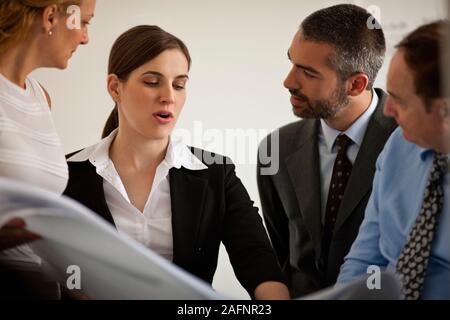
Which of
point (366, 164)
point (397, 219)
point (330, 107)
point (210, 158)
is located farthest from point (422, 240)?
point (210, 158)

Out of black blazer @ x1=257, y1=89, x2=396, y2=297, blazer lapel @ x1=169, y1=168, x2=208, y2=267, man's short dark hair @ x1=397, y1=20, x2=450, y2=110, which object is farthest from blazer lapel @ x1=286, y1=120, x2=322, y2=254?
man's short dark hair @ x1=397, y1=20, x2=450, y2=110

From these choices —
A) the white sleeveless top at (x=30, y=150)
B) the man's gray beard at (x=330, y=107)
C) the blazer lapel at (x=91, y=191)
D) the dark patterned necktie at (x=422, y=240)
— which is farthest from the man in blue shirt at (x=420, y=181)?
the white sleeveless top at (x=30, y=150)

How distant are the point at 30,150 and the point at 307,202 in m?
0.62

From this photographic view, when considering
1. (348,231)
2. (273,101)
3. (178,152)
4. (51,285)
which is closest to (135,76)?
(178,152)

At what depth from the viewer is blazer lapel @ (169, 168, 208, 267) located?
4.19 feet

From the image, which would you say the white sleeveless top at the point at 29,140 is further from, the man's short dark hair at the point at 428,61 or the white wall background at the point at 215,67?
the man's short dark hair at the point at 428,61

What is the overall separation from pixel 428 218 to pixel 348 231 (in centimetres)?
24

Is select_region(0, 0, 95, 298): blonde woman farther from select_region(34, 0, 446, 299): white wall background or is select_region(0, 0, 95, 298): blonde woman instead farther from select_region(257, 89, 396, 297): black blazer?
select_region(257, 89, 396, 297): black blazer

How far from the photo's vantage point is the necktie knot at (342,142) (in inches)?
52.1

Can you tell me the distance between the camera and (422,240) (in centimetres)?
106

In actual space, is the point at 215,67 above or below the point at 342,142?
above

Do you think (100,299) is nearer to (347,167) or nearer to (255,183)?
(255,183)

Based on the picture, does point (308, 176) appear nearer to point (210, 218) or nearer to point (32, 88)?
point (210, 218)

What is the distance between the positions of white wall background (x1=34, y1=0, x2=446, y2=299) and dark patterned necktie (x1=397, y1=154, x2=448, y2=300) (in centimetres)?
33
